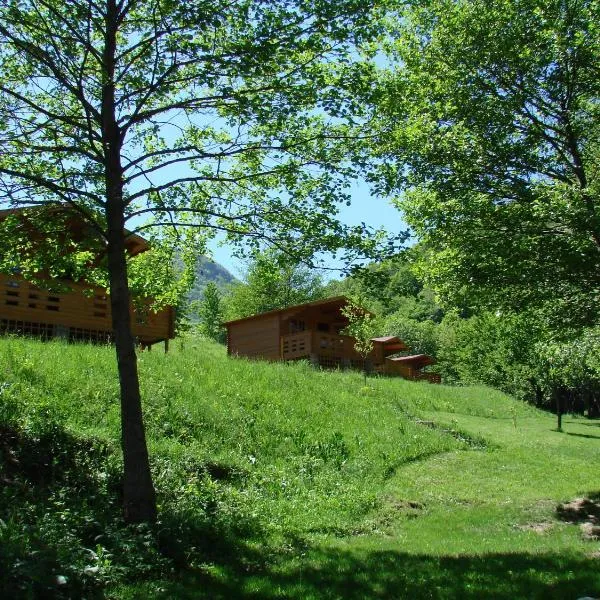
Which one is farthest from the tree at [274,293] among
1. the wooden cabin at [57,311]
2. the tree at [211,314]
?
the wooden cabin at [57,311]

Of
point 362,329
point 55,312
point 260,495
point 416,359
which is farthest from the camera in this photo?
point 416,359

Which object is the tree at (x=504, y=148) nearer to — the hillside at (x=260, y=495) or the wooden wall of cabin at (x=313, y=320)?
the hillside at (x=260, y=495)

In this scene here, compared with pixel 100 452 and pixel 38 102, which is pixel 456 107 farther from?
pixel 100 452

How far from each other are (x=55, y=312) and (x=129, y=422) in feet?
49.6

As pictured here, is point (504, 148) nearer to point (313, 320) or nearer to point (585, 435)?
point (585, 435)

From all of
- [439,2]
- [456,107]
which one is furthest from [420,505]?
[439,2]

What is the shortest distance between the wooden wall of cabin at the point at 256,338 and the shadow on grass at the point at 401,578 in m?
29.5

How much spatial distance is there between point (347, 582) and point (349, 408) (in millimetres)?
13843

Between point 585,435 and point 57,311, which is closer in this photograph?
point 57,311

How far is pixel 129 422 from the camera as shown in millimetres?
8469

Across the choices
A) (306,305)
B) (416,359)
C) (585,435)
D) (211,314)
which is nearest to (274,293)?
(211,314)

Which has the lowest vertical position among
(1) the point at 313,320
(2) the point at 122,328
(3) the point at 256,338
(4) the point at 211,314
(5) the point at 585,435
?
(5) the point at 585,435

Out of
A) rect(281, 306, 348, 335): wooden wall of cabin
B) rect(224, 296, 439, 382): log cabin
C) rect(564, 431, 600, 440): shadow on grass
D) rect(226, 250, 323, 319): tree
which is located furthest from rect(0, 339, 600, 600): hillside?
rect(226, 250, 323, 319): tree

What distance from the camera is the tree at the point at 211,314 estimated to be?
7562cm
